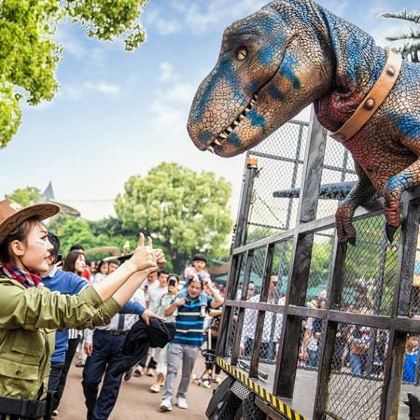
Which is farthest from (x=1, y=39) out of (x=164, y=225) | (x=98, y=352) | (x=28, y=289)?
(x=164, y=225)

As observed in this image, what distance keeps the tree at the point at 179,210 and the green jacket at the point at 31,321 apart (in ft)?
129

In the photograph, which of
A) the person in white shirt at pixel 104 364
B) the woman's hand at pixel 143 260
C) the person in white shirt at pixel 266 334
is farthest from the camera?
the person in white shirt at pixel 104 364

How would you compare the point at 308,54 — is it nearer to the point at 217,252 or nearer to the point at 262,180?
the point at 262,180

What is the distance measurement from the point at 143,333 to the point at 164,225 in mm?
37663

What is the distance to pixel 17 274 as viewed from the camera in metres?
2.62

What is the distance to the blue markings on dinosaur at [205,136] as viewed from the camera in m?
2.40

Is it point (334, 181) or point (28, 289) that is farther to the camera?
point (334, 181)

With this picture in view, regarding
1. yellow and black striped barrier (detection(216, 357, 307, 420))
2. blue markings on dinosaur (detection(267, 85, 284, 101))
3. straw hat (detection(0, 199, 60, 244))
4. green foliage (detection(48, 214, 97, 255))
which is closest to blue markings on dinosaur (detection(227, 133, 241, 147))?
blue markings on dinosaur (detection(267, 85, 284, 101))

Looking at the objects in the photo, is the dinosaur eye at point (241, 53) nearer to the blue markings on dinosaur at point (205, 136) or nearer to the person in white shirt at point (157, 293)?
the blue markings on dinosaur at point (205, 136)

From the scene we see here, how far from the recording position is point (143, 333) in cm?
507

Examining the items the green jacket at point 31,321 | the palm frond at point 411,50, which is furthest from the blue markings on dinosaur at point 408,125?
the palm frond at point 411,50

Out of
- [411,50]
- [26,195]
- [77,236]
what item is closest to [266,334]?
[411,50]

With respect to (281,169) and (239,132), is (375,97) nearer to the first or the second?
(239,132)

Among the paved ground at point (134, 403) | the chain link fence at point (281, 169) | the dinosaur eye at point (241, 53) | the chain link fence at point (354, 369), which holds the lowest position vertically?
the paved ground at point (134, 403)
